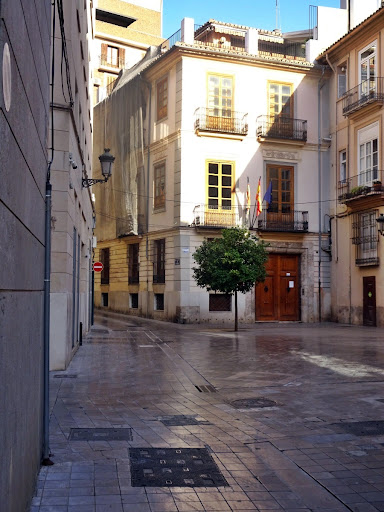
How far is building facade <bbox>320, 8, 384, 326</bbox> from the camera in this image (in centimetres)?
2641

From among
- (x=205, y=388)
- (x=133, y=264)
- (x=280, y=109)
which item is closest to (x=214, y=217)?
(x=133, y=264)

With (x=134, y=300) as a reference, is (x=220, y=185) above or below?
above

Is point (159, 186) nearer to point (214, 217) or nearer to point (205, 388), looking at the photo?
point (214, 217)

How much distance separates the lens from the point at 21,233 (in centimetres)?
333

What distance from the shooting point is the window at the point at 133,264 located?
32219mm

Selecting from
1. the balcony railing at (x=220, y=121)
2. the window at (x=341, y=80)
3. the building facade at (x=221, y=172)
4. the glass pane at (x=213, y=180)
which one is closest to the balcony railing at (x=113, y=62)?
the building facade at (x=221, y=172)

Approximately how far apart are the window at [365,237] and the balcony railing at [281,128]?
512cm

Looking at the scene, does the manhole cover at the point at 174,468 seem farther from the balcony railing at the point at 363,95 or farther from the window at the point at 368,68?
the window at the point at 368,68

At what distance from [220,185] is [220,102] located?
399 centimetres

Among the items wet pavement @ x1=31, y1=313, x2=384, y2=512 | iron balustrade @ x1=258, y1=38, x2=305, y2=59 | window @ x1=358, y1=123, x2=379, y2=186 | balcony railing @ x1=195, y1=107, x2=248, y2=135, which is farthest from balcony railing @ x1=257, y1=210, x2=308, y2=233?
wet pavement @ x1=31, y1=313, x2=384, y2=512

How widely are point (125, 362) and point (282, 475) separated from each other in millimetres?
8272

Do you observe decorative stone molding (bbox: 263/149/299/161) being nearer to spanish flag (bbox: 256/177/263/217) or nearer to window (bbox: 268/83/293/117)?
window (bbox: 268/83/293/117)

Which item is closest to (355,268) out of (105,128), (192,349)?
(192,349)

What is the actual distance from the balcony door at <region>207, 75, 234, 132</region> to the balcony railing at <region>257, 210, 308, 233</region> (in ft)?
14.7
